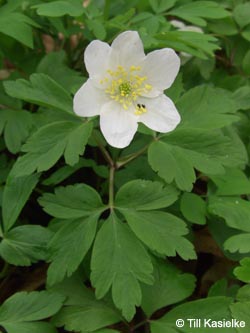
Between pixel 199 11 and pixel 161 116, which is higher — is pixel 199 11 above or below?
above

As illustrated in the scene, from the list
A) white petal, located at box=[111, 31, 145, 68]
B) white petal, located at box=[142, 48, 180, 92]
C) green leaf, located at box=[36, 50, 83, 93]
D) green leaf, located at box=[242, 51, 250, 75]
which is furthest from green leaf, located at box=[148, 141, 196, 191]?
green leaf, located at box=[242, 51, 250, 75]

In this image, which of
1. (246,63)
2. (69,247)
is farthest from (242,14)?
(69,247)

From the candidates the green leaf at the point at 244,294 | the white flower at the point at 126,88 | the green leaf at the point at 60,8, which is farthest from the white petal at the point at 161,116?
the green leaf at the point at 244,294

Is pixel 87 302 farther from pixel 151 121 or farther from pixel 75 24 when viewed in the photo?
pixel 75 24

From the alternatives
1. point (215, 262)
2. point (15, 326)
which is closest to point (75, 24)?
point (215, 262)

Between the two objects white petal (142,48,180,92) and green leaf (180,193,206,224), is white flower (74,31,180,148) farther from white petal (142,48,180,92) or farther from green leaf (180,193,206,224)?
green leaf (180,193,206,224)

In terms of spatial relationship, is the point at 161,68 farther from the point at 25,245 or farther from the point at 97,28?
the point at 25,245
